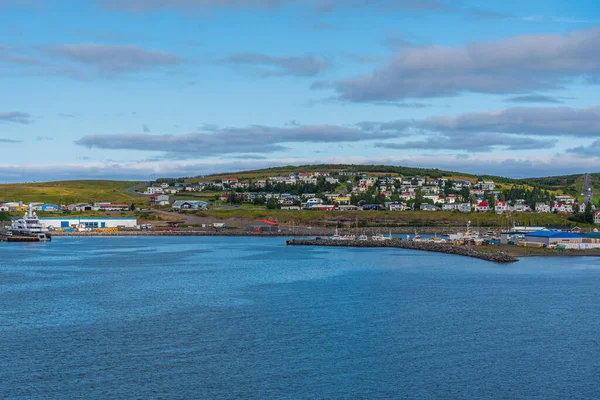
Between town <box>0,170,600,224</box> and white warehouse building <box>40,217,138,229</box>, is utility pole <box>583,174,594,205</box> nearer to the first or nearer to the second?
town <box>0,170,600,224</box>

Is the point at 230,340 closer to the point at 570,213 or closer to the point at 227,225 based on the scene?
the point at 227,225

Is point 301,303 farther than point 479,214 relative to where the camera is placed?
No

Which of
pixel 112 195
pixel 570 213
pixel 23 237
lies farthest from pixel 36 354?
pixel 112 195

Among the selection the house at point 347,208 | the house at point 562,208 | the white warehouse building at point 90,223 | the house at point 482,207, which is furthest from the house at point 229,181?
the house at point 562,208

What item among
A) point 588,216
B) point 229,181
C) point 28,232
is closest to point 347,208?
point 588,216

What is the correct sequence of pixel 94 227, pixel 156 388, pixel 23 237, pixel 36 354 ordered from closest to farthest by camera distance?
pixel 156 388 → pixel 36 354 → pixel 23 237 → pixel 94 227

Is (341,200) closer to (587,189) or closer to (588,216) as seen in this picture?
(588,216)
